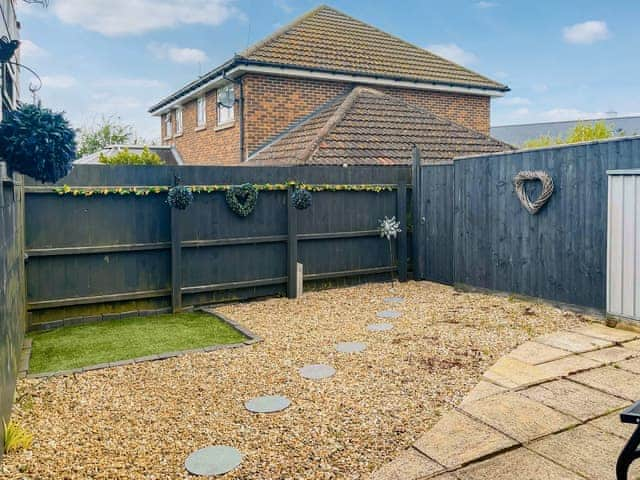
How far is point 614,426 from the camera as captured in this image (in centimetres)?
385

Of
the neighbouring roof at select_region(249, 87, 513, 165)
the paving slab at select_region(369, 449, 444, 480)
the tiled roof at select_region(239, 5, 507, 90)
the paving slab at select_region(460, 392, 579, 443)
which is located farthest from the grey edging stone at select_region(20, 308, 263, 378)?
the tiled roof at select_region(239, 5, 507, 90)

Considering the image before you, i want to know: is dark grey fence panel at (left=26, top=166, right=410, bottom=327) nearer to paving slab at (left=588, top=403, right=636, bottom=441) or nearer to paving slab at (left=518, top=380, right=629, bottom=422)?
paving slab at (left=518, top=380, right=629, bottom=422)

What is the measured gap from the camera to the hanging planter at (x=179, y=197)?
25.1 ft

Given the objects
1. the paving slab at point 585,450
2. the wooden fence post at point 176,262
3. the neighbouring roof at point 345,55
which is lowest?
the paving slab at point 585,450

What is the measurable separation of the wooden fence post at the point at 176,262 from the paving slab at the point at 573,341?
15.5 feet

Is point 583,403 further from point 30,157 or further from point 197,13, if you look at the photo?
point 197,13

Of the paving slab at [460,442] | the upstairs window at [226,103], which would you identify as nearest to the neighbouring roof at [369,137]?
the upstairs window at [226,103]

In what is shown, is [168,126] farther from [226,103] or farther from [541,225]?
[541,225]

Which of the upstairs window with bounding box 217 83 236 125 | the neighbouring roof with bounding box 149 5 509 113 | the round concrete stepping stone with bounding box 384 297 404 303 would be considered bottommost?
the round concrete stepping stone with bounding box 384 297 404 303

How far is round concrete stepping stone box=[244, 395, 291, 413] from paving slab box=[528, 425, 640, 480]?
182 cm

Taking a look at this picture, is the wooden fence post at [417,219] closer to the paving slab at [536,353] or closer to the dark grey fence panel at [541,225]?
the dark grey fence panel at [541,225]

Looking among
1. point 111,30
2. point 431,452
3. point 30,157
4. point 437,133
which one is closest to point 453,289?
point 437,133

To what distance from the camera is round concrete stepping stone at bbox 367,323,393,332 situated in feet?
22.3

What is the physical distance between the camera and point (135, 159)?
49.6ft
